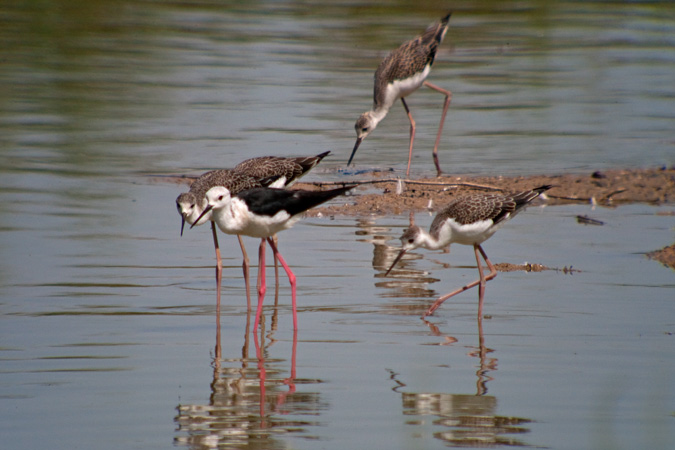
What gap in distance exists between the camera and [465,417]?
477cm

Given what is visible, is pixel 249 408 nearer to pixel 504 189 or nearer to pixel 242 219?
pixel 242 219

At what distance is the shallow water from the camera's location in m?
4.77

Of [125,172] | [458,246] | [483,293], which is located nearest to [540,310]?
[483,293]

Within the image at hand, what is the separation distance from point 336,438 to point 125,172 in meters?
6.92

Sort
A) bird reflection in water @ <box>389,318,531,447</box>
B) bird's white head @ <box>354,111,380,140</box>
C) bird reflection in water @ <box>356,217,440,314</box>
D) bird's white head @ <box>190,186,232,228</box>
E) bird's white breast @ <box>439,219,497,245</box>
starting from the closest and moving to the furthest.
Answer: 1. bird reflection in water @ <box>389,318,531,447</box>
2. bird's white head @ <box>190,186,232,228</box>
3. bird reflection in water @ <box>356,217,440,314</box>
4. bird's white breast @ <box>439,219,497,245</box>
5. bird's white head @ <box>354,111,380,140</box>

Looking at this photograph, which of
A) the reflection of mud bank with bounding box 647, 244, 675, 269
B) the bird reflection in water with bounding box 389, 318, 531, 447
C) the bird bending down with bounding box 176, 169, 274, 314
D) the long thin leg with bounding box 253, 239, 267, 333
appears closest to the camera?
the bird reflection in water with bounding box 389, 318, 531, 447

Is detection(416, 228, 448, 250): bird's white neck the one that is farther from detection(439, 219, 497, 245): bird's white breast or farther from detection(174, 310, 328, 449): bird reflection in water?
detection(174, 310, 328, 449): bird reflection in water

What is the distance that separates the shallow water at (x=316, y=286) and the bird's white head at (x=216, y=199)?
67cm

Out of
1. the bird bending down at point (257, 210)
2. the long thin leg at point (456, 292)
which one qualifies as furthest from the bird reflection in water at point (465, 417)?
the bird bending down at point (257, 210)

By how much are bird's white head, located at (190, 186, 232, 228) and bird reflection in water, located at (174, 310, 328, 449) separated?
119cm

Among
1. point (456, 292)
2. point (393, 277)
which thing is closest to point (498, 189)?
point (393, 277)

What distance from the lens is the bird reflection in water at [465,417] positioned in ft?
14.8

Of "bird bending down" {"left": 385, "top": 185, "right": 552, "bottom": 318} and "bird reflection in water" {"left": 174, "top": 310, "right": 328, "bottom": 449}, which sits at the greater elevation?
"bird bending down" {"left": 385, "top": 185, "right": 552, "bottom": 318}

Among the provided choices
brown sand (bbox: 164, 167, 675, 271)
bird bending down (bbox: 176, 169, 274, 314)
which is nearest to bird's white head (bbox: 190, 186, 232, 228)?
bird bending down (bbox: 176, 169, 274, 314)
